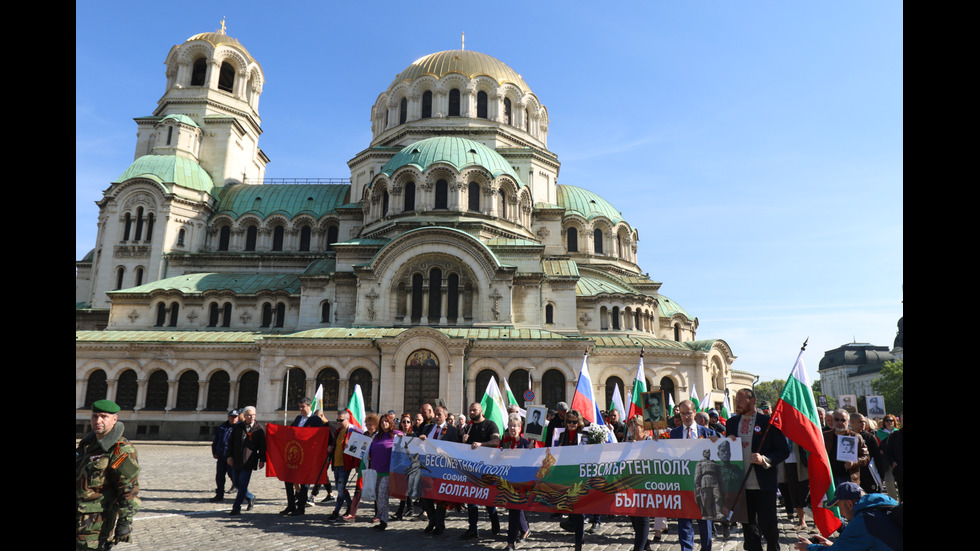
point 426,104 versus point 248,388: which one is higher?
point 426,104

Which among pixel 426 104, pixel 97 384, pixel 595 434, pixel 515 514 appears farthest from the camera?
pixel 426 104

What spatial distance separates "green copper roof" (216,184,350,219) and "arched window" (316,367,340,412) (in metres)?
15.4

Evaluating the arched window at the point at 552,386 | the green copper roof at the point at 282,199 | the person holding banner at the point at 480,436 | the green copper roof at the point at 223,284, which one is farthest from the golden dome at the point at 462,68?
the person holding banner at the point at 480,436

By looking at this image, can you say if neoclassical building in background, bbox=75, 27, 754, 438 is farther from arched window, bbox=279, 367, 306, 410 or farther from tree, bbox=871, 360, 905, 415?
tree, bbox=871, 360, 905, 415

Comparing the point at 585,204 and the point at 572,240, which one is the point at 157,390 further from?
the point at 585,204

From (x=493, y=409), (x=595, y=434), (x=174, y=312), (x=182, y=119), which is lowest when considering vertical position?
(x=595, y=434)

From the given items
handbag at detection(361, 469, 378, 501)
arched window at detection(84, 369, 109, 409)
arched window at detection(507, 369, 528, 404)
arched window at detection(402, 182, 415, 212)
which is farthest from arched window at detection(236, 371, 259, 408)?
handbag at detection(361, 469, 378, 501)

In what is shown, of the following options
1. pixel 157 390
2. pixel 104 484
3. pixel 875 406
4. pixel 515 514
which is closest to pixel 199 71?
pixel 157 390

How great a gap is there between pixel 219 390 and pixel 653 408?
2610 cm

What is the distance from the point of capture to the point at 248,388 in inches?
1257

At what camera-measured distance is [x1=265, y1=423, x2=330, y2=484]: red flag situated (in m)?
11.6

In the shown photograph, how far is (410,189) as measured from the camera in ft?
118
